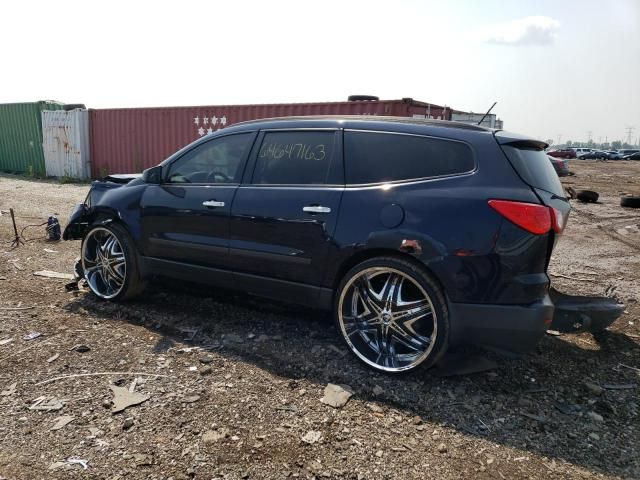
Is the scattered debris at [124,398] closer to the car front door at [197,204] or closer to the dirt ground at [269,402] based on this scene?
the dirt ground at [269,402]

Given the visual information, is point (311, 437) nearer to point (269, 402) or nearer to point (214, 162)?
point (269, 402)

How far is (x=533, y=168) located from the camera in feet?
10.2

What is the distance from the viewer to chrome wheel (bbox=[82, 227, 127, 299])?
454 cm

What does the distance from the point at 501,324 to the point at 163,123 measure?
1464 cm

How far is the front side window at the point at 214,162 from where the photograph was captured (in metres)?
4.00

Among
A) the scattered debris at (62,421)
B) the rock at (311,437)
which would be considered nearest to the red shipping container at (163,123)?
the rock at (311,437)

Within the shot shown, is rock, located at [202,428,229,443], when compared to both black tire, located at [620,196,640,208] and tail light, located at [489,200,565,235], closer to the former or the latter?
tail light, located at [489,200,565,235]

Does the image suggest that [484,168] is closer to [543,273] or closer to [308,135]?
[543,273]

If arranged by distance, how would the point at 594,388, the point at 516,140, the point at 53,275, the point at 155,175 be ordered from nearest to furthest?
the point at 516,140 < the point at 594,388 < the point at 155,175 < the point at 53,275

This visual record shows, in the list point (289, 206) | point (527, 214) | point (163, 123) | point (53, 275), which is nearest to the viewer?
point (527, 214)

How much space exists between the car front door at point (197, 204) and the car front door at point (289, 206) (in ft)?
0.46

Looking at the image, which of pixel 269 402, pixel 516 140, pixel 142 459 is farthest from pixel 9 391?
pixel 516 140

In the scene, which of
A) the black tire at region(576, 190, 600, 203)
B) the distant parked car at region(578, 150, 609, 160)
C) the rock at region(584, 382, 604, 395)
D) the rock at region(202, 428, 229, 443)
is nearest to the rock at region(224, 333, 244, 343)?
the rock at region(202, 428, 229, 443)

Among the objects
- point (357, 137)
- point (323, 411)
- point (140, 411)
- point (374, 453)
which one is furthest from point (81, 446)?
point (357, 137)
